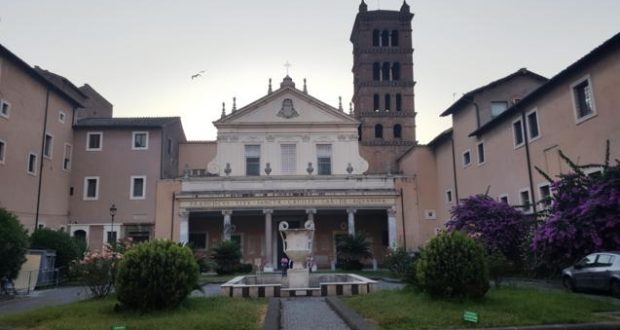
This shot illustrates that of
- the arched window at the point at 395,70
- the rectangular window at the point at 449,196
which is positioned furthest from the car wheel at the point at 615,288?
the arched window at the point at 395,70

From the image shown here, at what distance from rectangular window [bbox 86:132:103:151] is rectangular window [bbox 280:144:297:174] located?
12.2m

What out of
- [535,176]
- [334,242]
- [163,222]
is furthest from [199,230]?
[535,176]

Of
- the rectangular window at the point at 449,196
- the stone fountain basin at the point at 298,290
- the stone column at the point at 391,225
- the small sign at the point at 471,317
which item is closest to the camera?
the small sign at the point at 471,317

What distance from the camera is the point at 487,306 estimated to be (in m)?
9.82

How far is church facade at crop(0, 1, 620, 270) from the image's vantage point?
25375 mm

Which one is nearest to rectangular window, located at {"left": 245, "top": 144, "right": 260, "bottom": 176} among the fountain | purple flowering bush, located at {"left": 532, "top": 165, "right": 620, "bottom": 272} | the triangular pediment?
the triangular pediment

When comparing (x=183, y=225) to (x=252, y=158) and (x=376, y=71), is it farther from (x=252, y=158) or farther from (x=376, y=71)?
(x=376, y=71)

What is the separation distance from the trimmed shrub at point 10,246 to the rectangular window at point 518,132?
21.1m

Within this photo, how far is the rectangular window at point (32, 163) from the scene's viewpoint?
27.1m

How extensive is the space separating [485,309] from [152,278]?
6.59 metres

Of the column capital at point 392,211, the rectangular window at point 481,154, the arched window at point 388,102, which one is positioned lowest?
the column capital at point 392,211

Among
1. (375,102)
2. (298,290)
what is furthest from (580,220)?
(375,102)

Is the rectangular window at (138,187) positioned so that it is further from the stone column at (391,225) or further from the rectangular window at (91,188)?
the stone column at (391,225)

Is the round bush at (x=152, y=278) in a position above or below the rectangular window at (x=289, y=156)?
below
